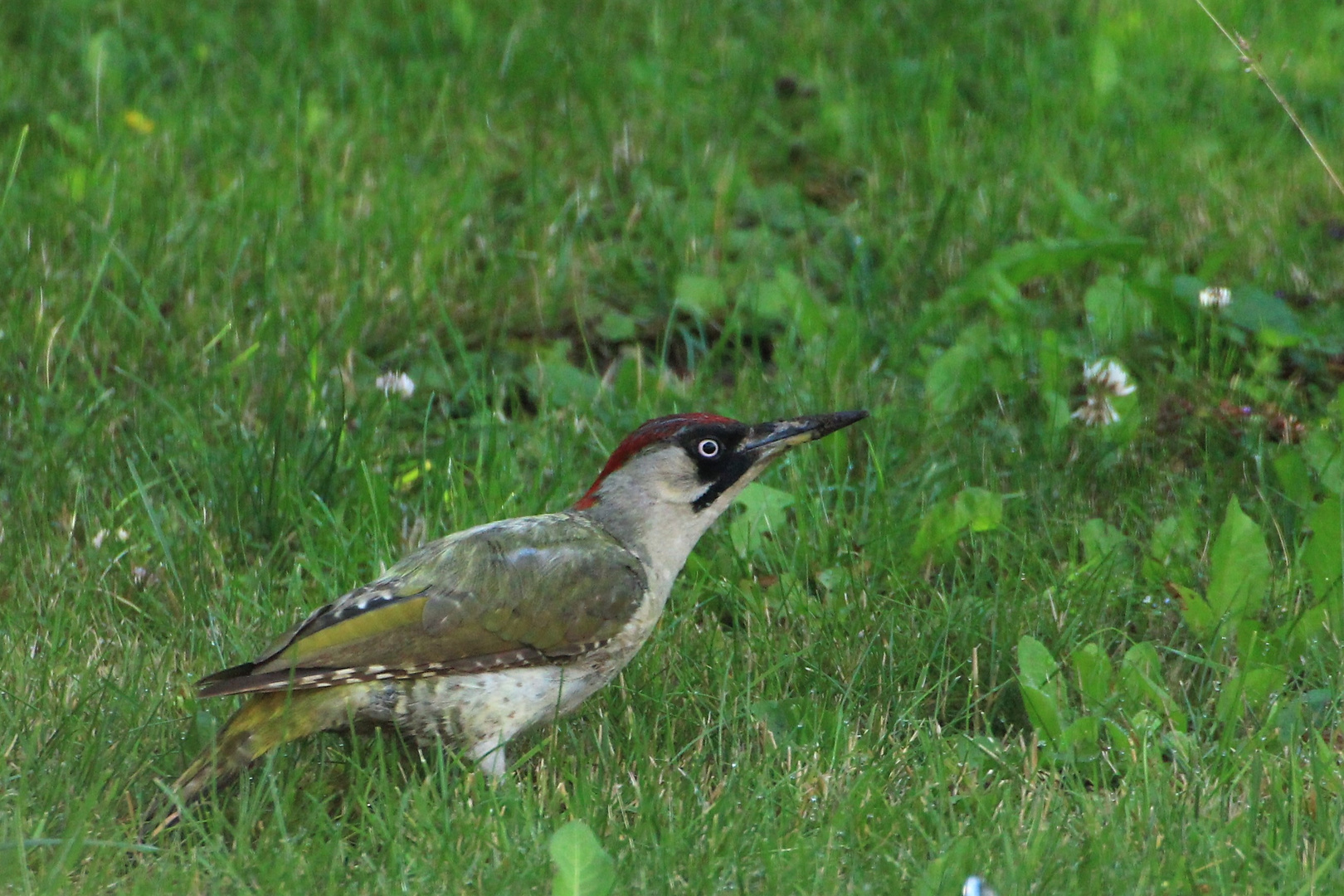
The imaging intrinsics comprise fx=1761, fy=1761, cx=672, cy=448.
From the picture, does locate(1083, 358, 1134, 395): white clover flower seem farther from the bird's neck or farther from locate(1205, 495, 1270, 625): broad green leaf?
the bird's neck

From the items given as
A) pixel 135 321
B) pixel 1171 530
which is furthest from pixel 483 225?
pixel 1171 530

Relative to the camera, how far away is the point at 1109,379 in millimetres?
5070

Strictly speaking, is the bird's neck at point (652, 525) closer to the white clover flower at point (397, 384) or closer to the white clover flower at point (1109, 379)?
the white clover flower at point (397, 384)

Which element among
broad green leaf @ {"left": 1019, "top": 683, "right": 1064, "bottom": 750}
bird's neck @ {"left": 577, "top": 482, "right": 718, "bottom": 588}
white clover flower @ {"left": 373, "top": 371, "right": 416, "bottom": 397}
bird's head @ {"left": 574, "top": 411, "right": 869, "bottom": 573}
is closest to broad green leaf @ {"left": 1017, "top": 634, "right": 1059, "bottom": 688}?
broad green leaf @ {"left": 1019, "top": 683, "right": 1064, "bottom": 750}

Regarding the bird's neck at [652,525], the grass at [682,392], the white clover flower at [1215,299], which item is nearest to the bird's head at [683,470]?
the bird's neck at [652,525]

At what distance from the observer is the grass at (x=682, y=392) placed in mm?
3342

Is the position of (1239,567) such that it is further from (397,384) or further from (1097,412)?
(397,384)

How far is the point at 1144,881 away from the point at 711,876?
750 mm

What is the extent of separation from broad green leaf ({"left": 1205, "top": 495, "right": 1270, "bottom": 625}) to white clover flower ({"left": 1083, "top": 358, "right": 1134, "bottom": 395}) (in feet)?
3.42

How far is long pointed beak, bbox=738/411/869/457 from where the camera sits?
13.6 ft

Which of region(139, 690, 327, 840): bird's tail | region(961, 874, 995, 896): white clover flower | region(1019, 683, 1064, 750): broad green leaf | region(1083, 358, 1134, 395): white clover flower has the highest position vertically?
region(1083, 358, 1134, 395): white clover flower

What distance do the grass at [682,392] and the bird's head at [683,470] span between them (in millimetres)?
294

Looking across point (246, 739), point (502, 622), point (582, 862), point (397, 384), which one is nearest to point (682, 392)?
point (397, 384)

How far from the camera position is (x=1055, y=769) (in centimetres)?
364
